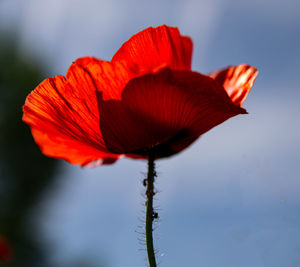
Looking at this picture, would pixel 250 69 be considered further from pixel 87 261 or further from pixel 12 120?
pixel 12 120

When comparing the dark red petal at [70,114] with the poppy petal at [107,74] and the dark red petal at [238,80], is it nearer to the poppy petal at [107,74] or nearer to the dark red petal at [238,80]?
the poppy petal at [107,74]

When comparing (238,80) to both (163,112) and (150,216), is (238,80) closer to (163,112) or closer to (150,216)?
(163,112)

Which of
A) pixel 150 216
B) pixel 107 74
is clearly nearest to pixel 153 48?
pixel 107 74

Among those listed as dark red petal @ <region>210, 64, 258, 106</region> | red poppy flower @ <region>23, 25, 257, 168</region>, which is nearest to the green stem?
red poppy flower @ <region>23, 25, 257, 168</region>

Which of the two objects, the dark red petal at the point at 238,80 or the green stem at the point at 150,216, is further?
the dark red petal at the point at 238,80

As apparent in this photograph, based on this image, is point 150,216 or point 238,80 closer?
point 150,216

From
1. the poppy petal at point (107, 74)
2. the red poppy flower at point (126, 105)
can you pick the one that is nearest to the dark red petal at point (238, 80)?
the red poppy flower at point (126, 105)
